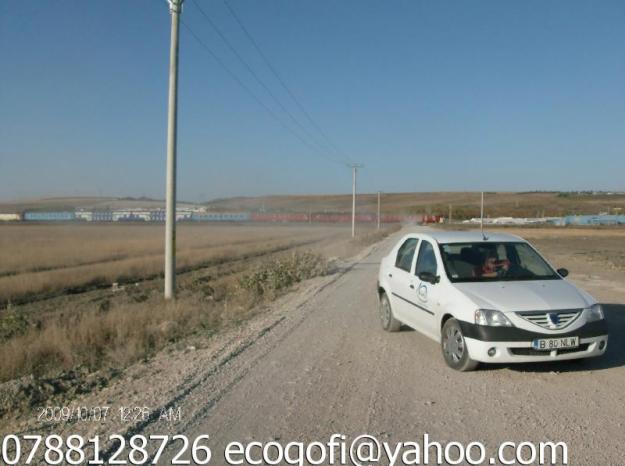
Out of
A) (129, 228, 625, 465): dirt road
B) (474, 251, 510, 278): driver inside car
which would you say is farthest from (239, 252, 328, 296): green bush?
(474, 251, 510, 278): driver inside car

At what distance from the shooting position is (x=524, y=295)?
21.9 feet

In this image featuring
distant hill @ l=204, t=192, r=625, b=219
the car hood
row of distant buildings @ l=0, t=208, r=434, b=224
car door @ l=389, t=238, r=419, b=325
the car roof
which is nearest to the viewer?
the car hood

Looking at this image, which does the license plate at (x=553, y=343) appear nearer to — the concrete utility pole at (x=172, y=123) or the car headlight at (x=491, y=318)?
the car headlight at (x=491, y=318)

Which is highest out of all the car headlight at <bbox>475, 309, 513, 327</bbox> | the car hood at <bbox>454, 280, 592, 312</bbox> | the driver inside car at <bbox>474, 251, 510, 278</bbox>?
the driver inside car at <bbox>474, 251, 510, 278</bbox>

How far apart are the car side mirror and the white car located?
0.01m

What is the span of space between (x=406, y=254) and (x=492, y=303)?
2639 millimetres

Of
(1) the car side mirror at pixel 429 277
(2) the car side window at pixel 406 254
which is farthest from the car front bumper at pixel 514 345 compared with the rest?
(2) the car side window at pixel 406 254

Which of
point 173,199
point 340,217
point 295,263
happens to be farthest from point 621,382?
point 340,217

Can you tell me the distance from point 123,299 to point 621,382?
1450 centimetres

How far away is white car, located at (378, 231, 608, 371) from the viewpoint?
630 cm

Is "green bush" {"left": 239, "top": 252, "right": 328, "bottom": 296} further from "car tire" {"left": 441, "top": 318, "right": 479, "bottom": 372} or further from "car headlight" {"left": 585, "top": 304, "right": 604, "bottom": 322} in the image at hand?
"car headlight" {"left": 585, "top": 304, "right": 604, "bottom": 322}

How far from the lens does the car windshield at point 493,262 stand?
7.48m

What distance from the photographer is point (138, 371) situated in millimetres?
7344

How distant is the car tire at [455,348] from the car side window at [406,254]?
5.87 feet
